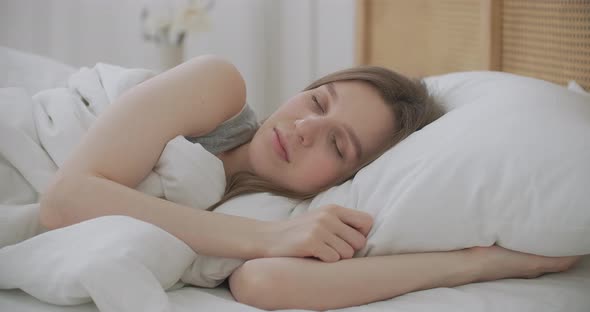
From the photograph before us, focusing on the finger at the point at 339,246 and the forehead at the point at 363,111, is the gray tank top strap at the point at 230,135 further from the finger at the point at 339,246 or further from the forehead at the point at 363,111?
the finger at the point at 339,246

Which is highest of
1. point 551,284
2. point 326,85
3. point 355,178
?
point 326,85

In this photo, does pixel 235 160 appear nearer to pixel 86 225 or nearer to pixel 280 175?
pixel 280 175

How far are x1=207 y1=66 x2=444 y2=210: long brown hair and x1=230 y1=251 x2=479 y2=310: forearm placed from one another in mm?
265

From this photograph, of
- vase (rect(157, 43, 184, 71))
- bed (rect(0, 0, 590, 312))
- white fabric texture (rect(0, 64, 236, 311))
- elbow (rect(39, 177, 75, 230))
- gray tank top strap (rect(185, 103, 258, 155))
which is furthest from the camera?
vase (rect(157, 43, 184, 71))

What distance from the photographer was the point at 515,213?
1.05 meters

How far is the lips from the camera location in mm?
1304

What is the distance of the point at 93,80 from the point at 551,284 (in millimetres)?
955

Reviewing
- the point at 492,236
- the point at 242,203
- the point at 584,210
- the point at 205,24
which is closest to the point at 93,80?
the point at 242,203

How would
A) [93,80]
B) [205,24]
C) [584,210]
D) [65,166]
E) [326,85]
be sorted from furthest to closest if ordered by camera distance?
[205,24] → [93,80] → [326,85] → [65,166] → [584,210]

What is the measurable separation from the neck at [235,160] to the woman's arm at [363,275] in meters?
0.34

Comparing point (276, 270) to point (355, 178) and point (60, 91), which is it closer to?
point (355, 178)

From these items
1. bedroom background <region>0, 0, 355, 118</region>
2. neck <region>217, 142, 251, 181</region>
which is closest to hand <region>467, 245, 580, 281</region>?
neck <region>217, 142, 251, 181</region>

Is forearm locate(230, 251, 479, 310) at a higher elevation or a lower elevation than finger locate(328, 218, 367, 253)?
lower

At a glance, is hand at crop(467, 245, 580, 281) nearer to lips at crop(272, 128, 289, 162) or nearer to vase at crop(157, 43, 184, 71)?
lips at crop(272, 128, 289, 162)
